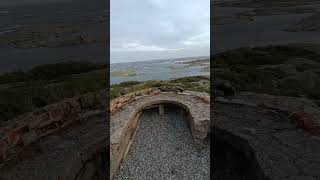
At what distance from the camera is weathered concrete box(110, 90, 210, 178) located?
11814 millimetres

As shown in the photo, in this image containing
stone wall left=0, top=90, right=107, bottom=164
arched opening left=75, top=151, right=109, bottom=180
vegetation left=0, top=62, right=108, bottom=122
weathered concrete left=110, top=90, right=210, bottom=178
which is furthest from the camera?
vegetation left=0, top=62, right=108, bottom=122

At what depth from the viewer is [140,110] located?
669 inches

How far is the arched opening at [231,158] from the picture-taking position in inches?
408

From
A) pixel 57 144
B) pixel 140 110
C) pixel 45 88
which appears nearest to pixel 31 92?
pixel 45 88

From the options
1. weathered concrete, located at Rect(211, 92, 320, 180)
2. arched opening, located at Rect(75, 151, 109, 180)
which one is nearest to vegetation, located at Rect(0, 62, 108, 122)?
arched opening, located at Rect(75, 151, 109, 180)

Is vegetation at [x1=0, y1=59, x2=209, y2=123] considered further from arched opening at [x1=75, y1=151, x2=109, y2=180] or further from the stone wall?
arched opening at [x1=75, y1=151, x2=109, y2=180]

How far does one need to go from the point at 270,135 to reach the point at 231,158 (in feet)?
5.16

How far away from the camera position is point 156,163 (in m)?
11.7

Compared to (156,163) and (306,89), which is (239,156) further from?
(306,89)

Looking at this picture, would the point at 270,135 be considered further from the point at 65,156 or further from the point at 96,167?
the point at 65,156

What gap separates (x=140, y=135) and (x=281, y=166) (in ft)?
22.2

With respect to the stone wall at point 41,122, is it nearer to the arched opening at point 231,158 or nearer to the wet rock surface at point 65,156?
the wet rock surface at point 65,156

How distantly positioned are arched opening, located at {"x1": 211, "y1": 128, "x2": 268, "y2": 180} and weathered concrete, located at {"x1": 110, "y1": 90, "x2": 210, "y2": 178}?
62 centimetres

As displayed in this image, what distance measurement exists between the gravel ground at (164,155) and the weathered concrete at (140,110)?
0.32 m
